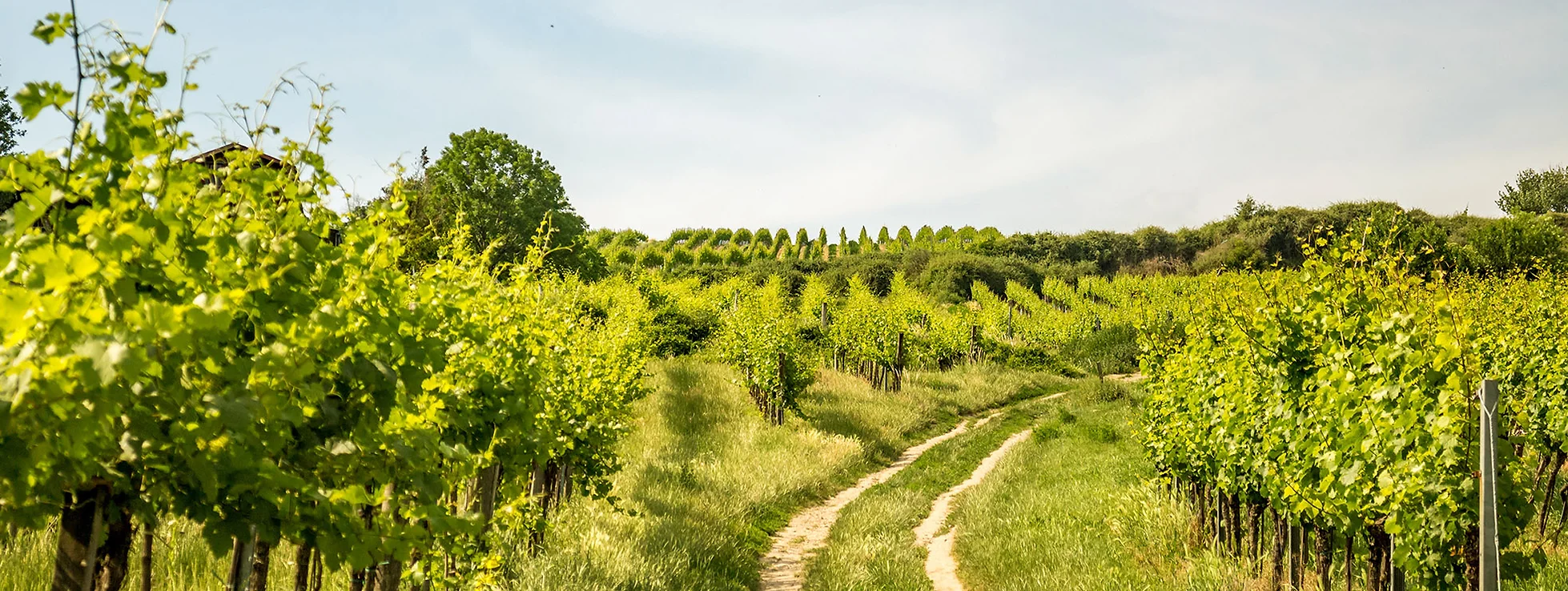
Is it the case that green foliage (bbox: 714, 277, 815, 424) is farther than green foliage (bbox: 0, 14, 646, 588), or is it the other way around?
green foliage (bbox: 714, 277, 815, 424)

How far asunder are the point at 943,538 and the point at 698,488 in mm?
3149

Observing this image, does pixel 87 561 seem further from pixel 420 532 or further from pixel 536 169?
pixel 536 169

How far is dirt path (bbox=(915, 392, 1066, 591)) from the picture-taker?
820cm

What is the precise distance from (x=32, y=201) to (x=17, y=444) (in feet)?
1.93

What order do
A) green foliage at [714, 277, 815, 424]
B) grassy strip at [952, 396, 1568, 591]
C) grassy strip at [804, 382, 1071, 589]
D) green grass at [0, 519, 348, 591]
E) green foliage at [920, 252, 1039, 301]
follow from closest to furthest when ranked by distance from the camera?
green grass at [0, 519, 348, 591], grassy strip at [952, 396, 1568, 591], grassy strip at [804, 382, 1071, 589], green foliage at [714, 277, 815, 424], green foliage at [920, 252, 1039, 301]

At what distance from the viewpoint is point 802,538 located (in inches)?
378

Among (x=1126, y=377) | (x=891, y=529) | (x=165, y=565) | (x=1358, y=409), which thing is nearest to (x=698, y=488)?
(x=891, y=529)

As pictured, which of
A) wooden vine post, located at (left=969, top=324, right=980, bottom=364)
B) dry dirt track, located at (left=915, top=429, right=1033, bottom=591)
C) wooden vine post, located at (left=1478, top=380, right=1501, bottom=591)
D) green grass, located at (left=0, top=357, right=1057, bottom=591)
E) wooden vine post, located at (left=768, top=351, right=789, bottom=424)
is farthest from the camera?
wooden vine post, located at (left=969, top=324, right=980, bottom=364)

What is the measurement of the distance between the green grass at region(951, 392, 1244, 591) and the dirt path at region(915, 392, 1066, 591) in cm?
14

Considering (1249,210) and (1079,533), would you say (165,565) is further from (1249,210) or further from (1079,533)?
(1249,210)

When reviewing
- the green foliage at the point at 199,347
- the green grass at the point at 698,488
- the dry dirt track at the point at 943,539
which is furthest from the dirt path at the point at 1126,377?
the green foliage at the point at 199,347

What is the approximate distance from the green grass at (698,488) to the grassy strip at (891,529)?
0.77m

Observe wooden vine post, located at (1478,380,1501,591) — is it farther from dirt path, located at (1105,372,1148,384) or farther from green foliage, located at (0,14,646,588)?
dirt path, located at (1105,372,1148,384)

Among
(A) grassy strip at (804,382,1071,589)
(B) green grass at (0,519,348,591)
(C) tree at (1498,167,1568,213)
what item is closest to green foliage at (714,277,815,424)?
(A) grassy strip at (804,382,1071,589)
